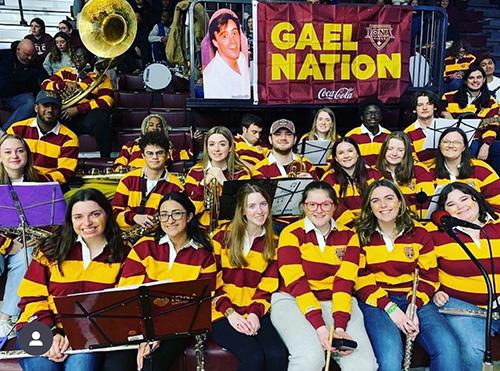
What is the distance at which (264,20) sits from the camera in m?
5.67

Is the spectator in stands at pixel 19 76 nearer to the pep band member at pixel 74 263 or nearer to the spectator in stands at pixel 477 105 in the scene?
the pep band member at pixel 74 263

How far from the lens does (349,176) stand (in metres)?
4.02

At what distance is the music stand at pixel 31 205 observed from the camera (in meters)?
2.99

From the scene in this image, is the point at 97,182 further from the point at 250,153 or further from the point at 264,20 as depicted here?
the point at 264,20

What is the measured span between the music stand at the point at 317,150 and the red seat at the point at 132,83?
12.0 ft

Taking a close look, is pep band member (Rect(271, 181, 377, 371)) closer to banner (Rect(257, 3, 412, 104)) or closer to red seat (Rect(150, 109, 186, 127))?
banner (Rect(257, 3, 412, 104))

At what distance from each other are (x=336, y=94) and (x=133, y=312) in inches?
175

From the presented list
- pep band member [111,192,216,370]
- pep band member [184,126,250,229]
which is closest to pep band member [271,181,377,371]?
pep band member [111,192,216,370]

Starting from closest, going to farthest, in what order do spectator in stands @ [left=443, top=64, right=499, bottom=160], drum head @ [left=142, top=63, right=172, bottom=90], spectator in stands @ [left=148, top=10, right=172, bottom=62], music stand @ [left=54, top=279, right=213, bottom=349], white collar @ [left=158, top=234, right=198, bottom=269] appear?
music stand @ [left=54, top=279, right=213, bottom=349] < white collar @ [left=158, top=234, right=198, bottom=269] < spectator in stands @ [left=443, top=64, right=499, bottom=160] < drum head @ [left=142, top=63, right=172, bottom=90] < spectator in stands @ [left=148, top=10, right=172, bottom=62]

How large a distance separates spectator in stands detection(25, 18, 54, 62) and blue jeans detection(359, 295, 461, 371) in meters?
5.89

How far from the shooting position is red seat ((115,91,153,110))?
678 centimetres

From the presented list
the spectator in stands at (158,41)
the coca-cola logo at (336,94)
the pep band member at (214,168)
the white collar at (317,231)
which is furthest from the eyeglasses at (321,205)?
the spectator in stands at (158,41)

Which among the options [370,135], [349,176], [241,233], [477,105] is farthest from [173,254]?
[477,105]

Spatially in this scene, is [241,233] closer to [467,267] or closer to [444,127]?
[467,267]
